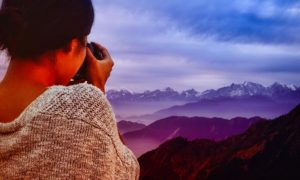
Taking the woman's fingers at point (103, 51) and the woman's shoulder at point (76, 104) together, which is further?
the woman's fingers at point (103, 51)

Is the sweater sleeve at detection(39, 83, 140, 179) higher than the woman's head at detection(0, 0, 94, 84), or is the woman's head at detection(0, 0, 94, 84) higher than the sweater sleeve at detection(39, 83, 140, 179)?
the woman's head at detection(0, 0, 94, 84)

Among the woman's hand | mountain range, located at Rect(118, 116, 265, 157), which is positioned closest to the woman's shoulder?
the woman's hand

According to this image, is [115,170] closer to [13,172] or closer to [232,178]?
[13,172]

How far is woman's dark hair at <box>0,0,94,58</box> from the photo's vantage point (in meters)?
0.75

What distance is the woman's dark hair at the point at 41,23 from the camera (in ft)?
2.45

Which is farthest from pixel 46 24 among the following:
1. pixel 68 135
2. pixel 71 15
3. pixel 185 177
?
pixel 185 177

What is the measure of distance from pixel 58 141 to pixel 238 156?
12.3 feet

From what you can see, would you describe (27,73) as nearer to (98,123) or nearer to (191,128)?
(98,123)

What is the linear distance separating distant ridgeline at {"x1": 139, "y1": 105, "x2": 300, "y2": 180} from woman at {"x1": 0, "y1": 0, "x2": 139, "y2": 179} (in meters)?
3.64

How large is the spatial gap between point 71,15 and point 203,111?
12.6ft

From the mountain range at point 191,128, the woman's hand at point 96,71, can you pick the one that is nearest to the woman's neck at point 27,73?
the woman's hand at point 96,71

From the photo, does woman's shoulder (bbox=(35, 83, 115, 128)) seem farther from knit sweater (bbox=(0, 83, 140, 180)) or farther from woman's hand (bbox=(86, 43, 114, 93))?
woman's hand (bbox=(86, 43, 114, 93))

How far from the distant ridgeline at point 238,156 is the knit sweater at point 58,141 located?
3656 mm

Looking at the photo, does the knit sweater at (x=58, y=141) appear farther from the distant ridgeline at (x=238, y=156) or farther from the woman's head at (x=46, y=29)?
the distant ridgeline at (x=238, y=156)
